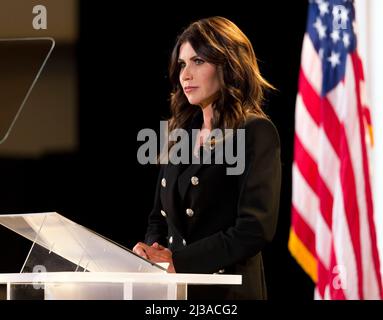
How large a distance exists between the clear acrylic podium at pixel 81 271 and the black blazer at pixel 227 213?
0.27 m

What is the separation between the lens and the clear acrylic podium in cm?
199

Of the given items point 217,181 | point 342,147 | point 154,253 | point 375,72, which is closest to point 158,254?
point 154,253

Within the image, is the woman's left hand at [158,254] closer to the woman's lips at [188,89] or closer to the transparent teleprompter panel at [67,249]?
the transparent teleprompter panel at [67,249]

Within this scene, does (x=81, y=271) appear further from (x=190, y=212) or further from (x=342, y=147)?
(x=342, y=147)

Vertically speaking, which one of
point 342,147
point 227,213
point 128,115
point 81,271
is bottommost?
point 81,271

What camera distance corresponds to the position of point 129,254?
2.00 metres

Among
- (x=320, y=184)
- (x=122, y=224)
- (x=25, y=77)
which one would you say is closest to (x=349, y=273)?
(x=320, y=184)

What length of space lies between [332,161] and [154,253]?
113 centimetres

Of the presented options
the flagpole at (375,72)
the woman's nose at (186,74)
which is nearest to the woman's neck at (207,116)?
the woman's nose at (186,74)

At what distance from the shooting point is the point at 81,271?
7.14 feet

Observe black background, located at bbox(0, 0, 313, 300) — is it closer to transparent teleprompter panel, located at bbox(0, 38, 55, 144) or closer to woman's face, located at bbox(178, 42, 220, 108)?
transparent teleprompter panel, located at bbox(0, 38, 55, 144)

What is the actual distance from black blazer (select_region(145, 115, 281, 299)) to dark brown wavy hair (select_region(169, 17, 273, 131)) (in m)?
0.09

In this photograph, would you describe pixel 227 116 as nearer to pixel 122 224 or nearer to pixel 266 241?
pixel 266 241

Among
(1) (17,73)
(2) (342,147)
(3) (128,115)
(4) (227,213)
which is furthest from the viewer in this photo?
(1) (17,73)
